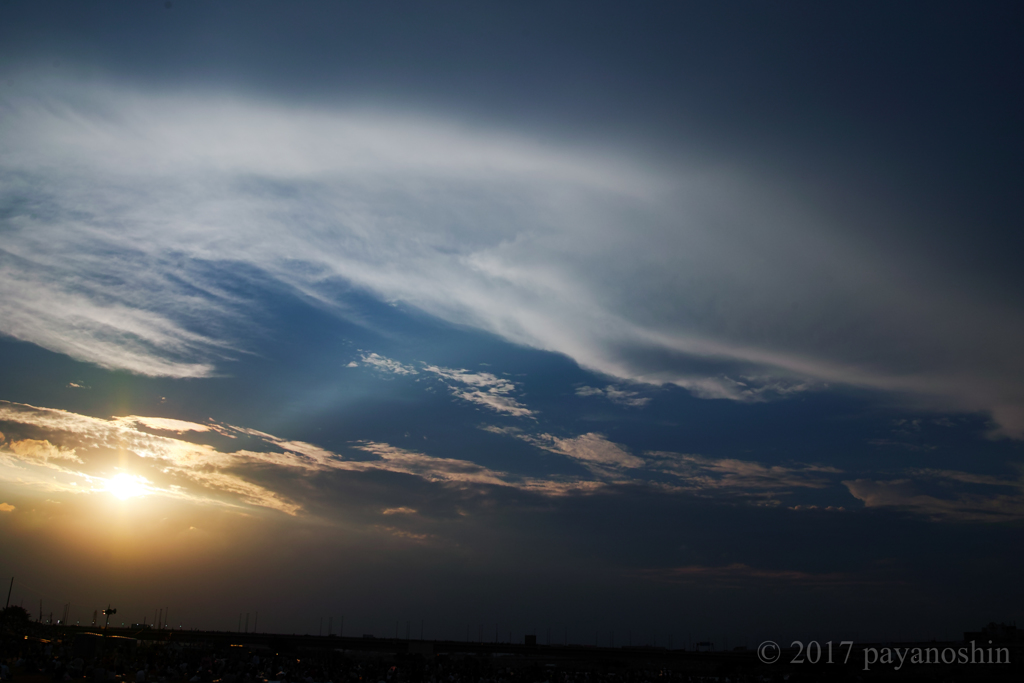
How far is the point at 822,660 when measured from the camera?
141625 millimetres

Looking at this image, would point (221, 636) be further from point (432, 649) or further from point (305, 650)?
point (432, 649)

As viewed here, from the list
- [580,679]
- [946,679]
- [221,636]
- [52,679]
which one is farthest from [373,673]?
[221,636]

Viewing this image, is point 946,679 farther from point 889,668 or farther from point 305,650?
point 305,650

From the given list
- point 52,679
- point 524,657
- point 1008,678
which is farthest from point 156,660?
point 524,657

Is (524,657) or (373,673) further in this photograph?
(524,657)

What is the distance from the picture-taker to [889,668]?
12319 centimetres

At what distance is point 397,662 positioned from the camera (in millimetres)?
154375

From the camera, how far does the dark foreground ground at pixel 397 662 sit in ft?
183

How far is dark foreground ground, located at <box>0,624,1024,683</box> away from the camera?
55844 millimetres

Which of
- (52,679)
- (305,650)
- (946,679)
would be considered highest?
(52,679)

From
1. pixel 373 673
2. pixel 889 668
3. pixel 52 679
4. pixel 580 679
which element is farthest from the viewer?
pixel 889 668

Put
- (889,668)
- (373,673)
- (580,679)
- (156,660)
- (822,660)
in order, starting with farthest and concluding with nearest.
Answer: (822,660) < (889,668) < (580,679) < (373,673) < (156,660)

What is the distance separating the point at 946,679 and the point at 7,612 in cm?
17557

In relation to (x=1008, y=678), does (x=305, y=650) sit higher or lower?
lower
